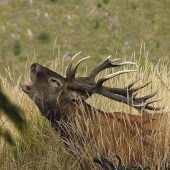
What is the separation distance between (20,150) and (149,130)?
5.40 ft

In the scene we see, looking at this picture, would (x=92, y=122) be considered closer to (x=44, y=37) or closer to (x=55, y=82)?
(x=55, y=82)

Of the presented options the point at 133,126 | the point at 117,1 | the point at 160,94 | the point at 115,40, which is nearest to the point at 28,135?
the point at 133,126

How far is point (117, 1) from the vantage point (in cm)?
4984

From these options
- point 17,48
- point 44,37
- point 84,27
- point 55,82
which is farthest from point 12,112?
point 84,27

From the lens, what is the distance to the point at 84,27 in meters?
45.7

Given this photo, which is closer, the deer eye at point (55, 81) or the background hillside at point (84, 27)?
the deer eye at point (55, 81)

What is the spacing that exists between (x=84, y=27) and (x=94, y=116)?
42304 mm

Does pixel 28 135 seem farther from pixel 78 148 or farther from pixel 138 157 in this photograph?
pixel 138 157

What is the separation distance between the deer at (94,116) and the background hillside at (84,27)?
35053 millimetres

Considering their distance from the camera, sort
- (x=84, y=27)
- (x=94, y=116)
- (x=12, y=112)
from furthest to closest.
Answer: (x=84, y=27)
(x=94, y=116)
(x=12, y=112)

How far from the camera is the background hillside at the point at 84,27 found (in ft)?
137

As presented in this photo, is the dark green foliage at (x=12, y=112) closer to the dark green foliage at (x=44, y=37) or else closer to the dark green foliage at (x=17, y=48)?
the dark green foliage at (x=17, y=48)

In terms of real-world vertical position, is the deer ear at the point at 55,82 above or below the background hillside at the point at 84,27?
above

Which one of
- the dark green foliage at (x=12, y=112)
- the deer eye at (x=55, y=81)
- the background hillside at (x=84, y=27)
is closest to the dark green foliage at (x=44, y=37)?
the background hillside at (x=84, y=27)
